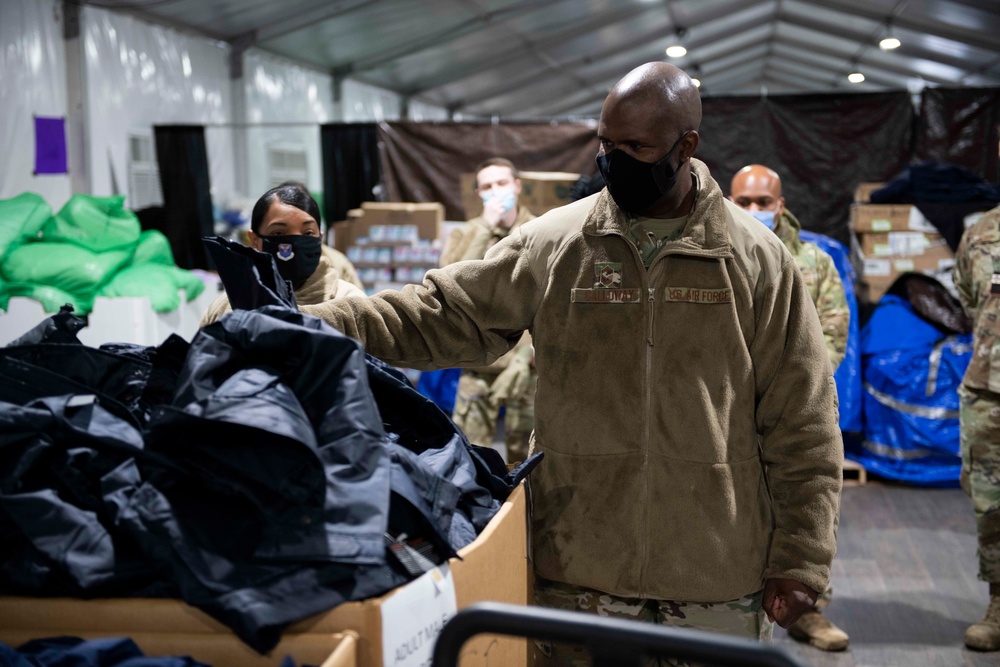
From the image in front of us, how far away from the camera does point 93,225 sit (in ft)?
20.4

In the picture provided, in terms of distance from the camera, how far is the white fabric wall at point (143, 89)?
723 centimetres

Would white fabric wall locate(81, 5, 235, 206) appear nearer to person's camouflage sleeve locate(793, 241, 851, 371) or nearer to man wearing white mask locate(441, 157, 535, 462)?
man wearing white mask locate(441, 157, 535, 462)

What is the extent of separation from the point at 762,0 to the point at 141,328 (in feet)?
31.5

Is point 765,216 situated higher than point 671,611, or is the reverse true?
point 765,216

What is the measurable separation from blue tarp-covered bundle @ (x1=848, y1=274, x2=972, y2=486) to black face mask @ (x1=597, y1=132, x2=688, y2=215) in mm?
4869

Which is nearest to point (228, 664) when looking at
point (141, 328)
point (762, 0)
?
point (141, 328)

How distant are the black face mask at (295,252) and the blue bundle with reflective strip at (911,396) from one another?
4.59m

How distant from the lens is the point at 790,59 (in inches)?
654

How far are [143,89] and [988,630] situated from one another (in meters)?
7.00

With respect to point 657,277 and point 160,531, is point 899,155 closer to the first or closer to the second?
point 657,277

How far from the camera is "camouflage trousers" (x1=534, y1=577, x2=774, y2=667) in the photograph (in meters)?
1.89

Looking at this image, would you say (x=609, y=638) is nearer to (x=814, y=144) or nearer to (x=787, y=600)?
(x=787, y=600)

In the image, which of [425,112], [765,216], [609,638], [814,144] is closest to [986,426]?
[765,216]

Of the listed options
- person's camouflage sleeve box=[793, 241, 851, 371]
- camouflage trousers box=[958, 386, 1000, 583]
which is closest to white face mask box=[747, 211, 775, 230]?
person's camouflage sleeve box=[793, 241, 851, 371]
